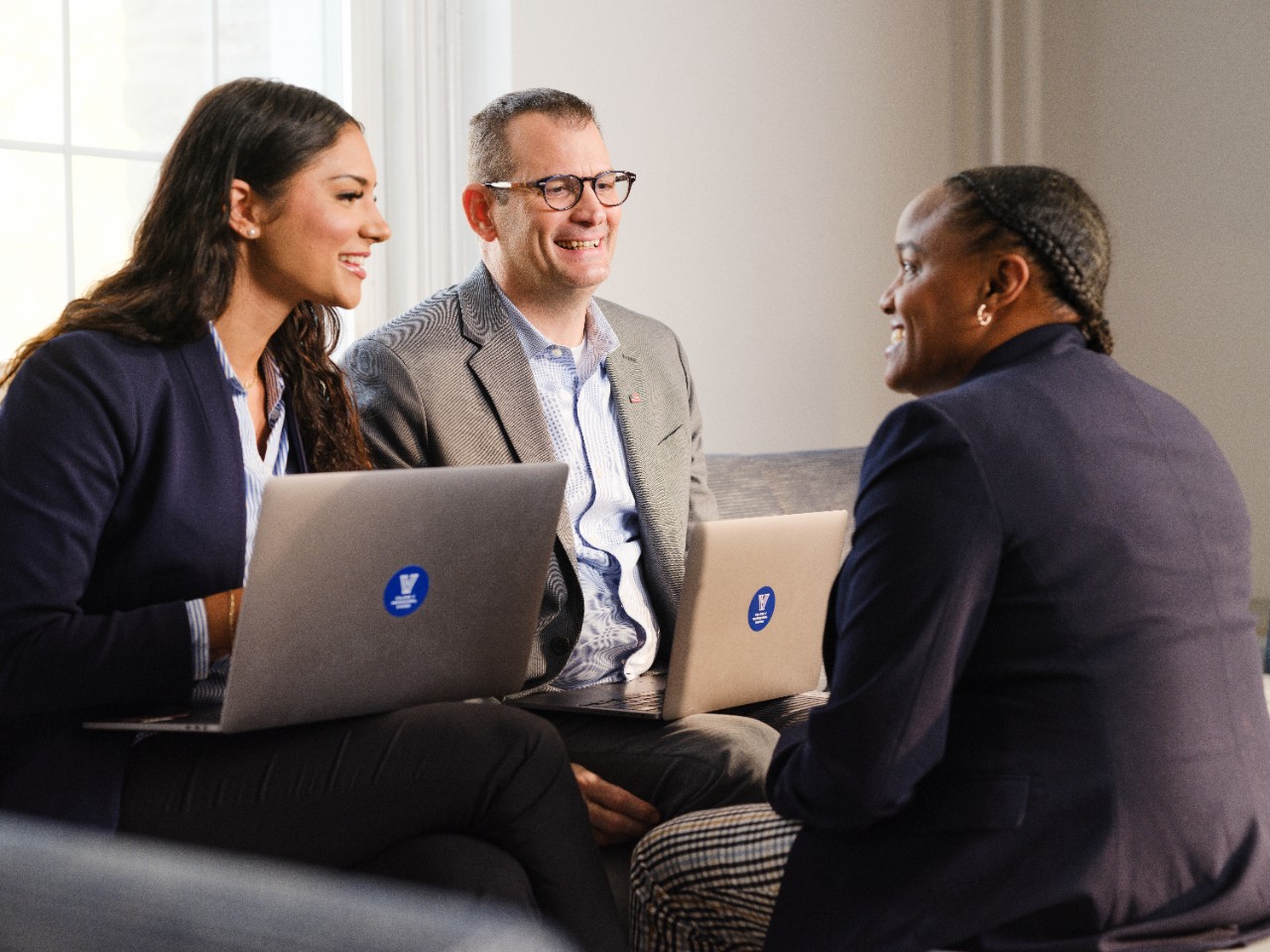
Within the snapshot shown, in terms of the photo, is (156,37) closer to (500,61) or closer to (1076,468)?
(500,61)

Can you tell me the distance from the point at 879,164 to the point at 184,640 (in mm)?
2777

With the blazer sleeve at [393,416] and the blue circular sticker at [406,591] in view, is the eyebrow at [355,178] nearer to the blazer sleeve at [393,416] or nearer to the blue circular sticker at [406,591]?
the blazer sleeve at [393,416]

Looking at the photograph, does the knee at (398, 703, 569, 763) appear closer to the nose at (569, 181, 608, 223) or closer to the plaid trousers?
the plaid trousers

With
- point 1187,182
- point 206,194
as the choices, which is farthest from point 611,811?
point 1187,182

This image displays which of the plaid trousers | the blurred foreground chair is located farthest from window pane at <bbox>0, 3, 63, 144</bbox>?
the blurred foreground chair

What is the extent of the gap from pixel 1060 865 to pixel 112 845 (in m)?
0.94

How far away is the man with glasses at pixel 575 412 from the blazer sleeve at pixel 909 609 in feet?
2.06

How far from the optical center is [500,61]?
2.88 meters

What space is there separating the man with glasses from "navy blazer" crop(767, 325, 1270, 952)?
2.02 feet

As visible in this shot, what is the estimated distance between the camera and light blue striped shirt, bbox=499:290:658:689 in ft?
6.79

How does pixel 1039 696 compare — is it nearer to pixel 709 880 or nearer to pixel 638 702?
pixel 709 880

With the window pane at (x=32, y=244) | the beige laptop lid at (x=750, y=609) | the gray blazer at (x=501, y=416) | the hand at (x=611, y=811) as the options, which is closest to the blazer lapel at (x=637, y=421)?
the gray blazer at (x=501, y=416)

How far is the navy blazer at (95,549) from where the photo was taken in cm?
138

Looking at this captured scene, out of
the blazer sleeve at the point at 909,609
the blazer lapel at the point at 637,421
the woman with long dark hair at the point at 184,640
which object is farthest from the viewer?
the blazer lapel at the point at 637,421
